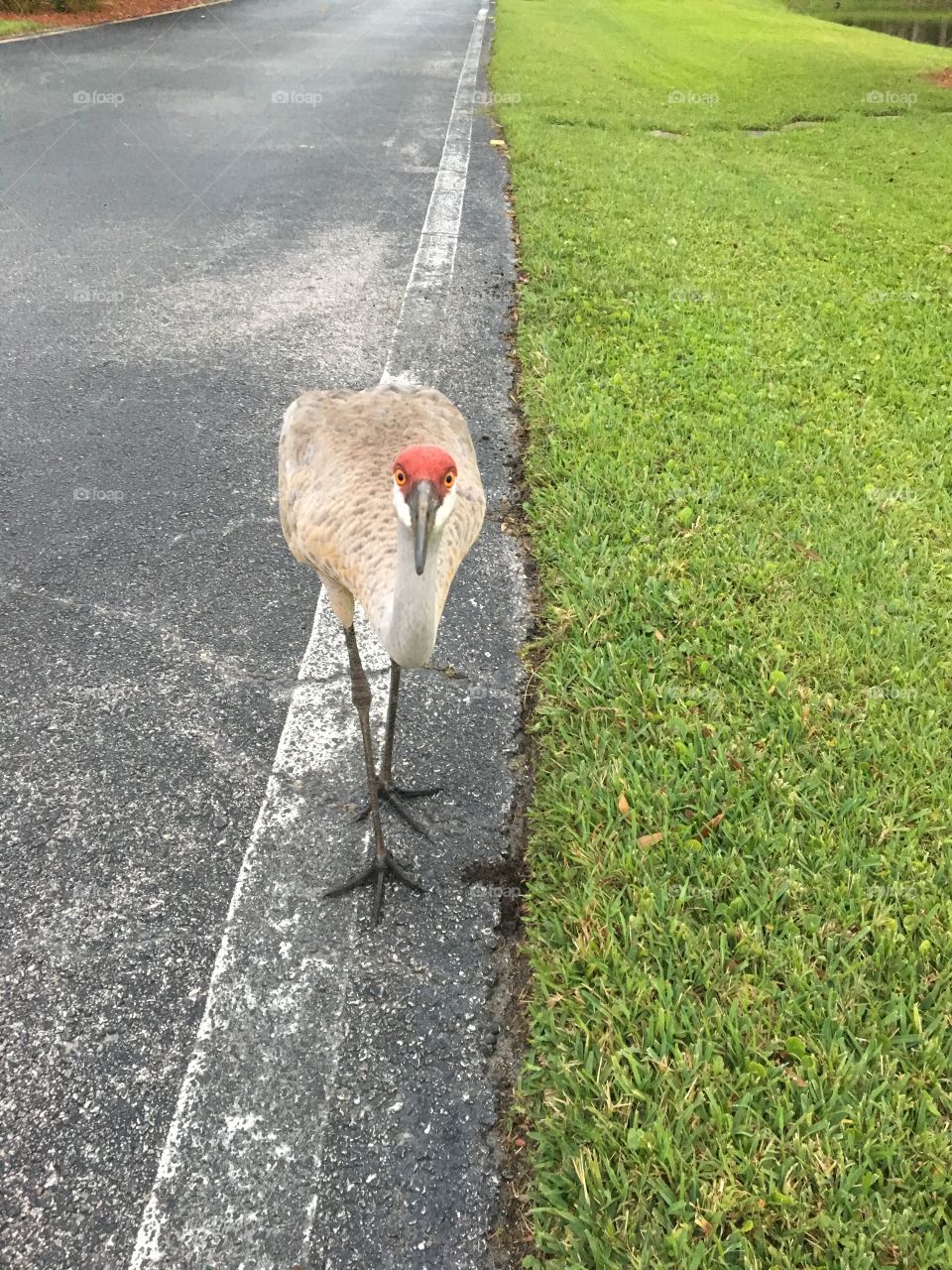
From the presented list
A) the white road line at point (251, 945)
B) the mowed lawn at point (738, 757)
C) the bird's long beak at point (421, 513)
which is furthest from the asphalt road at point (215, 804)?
the bird's long beak at point (421, 513)

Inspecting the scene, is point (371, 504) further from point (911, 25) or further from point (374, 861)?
point (911, 25)

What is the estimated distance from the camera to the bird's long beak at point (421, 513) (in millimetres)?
2051

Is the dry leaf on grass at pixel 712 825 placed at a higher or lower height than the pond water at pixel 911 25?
lower

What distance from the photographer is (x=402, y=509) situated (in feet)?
7.02

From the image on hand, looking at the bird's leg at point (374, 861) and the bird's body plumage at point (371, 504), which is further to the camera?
the bird's leg at point (374, 861)

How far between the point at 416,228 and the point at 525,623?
5.51 metres

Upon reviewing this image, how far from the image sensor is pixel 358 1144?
6.53 ft

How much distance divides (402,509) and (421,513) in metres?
0.11

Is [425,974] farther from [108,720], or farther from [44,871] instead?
[108,720]

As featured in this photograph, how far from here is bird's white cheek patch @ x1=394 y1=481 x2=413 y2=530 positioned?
211cm

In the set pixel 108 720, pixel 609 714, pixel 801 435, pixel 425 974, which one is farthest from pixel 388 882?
pixel 801 435

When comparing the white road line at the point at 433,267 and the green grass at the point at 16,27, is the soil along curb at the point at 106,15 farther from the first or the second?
the white road line at the point at 433,267

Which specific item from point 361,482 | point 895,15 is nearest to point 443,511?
point 361,482

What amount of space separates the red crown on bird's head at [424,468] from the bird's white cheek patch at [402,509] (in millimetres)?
35
